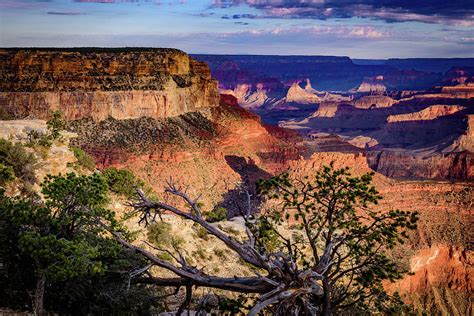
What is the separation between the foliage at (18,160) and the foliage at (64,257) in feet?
34.3

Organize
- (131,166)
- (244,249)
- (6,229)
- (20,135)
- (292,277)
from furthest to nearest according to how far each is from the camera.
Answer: (131,166), (20,135), (6,229), (244,249), (292,277)

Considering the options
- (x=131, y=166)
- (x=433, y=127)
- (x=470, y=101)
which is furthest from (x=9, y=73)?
(x=470, y=101)

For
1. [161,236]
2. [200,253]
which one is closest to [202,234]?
[200,253]

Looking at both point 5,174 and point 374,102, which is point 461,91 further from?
point 5,174

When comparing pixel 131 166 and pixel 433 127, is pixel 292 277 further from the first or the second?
pixel 433 127

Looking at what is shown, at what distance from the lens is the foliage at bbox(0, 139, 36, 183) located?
930 inches

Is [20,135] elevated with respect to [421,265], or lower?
elevated

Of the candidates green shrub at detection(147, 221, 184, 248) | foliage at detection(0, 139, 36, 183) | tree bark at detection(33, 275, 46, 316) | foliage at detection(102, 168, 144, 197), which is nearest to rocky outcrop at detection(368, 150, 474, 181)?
foliage at detection(102, 168, 144, 197)

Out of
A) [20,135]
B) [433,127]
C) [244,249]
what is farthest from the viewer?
[433,127]

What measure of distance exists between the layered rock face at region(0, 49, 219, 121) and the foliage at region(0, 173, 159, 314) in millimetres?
40222

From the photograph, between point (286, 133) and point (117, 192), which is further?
point (286, 133)

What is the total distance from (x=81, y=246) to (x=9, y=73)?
46279mm

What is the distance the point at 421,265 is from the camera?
42.1 metres

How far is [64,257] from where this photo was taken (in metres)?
11.6
